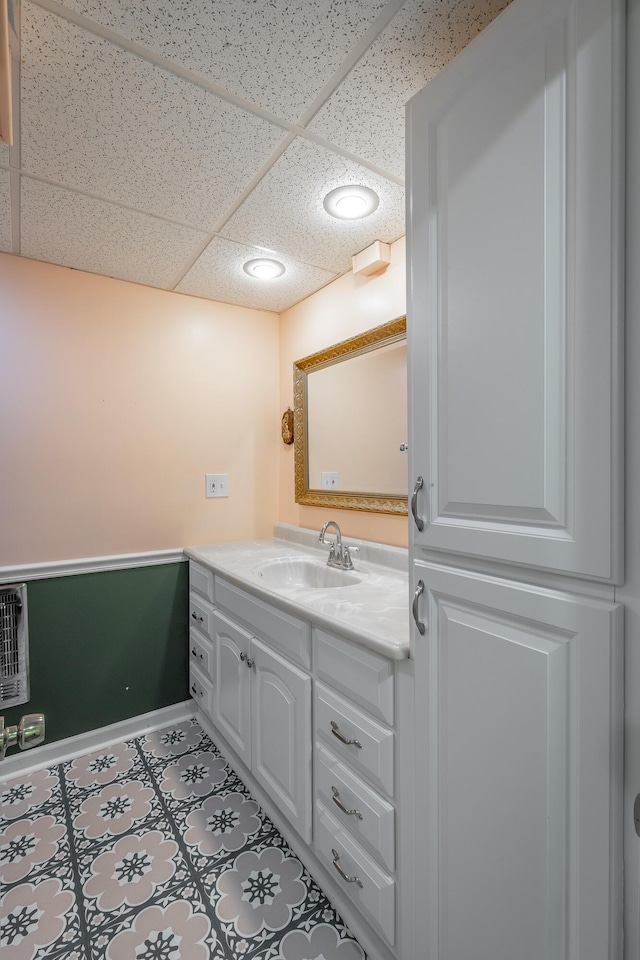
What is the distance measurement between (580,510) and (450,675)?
1.36 feet

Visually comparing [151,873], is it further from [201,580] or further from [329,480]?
[329,480]

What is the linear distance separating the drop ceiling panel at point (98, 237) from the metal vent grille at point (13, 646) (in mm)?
1388

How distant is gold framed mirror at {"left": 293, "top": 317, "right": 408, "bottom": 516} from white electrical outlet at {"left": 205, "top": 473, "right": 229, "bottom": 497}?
0.38 metres

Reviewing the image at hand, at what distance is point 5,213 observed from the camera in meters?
1.60

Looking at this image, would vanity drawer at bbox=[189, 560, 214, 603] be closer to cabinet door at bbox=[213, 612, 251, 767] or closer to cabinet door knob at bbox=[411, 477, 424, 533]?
cabinet door at bbox=[213, 612, 251, 767]

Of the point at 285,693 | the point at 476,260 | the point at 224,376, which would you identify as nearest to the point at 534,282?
the point at 476,260

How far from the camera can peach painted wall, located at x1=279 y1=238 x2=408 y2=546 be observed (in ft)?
5.95

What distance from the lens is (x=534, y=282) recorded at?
2.38ft

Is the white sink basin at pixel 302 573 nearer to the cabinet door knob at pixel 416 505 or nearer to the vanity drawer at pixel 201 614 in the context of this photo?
the vanity drawer at pixel 201 614

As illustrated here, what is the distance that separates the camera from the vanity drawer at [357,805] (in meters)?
1.05

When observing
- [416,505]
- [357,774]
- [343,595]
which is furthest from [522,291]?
[357,774]

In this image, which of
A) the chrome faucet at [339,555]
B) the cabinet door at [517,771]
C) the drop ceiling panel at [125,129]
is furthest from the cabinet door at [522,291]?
the chrome faucet at [339,555]

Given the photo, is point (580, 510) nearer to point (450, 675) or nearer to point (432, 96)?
point (450, 675)

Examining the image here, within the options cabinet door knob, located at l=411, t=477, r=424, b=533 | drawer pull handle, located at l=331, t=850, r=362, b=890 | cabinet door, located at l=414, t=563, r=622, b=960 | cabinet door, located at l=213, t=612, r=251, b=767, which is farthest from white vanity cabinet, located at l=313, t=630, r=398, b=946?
cabinet door, located at l=213, t=612, r=251, b=767
